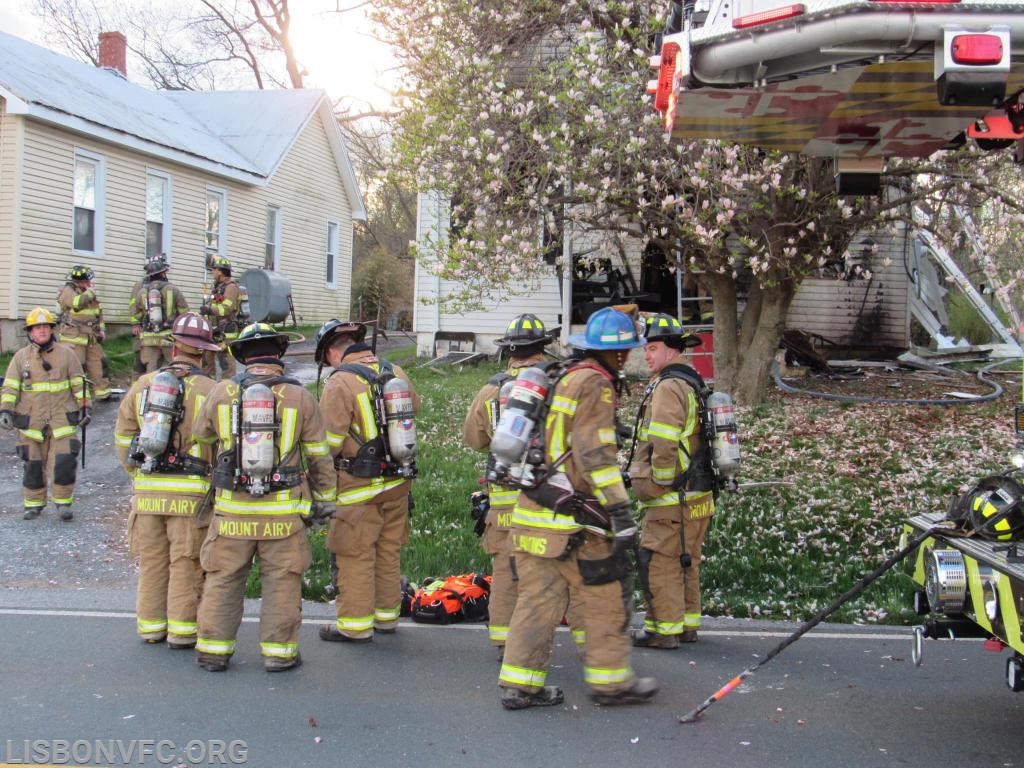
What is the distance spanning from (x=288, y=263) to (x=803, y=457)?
16.4 meters

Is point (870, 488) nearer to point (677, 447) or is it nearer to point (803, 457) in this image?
point (803, 457)

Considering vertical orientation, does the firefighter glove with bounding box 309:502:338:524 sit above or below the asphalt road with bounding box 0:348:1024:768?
above

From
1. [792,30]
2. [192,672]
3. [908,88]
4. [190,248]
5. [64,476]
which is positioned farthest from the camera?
[190,248]

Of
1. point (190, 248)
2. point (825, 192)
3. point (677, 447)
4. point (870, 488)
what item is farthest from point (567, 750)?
point (190, 248)

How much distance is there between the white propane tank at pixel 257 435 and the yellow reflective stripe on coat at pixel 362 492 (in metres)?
0.71

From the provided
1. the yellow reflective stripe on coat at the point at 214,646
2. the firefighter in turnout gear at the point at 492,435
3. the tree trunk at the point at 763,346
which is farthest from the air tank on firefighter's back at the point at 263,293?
the yellow reflective stripe on coat at the point at 214,646

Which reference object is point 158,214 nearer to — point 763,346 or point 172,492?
point 763,346

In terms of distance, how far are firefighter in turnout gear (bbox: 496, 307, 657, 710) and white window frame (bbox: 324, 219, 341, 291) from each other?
21.6m

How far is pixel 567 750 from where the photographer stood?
14.3 ft

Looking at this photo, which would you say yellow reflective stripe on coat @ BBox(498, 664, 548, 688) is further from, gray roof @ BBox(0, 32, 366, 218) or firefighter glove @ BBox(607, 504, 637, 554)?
gray roof @ BBox(0, 32, 366, 218)

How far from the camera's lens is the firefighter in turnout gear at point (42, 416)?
8.86 metres

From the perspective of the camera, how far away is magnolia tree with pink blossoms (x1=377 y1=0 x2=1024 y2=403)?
411 inches

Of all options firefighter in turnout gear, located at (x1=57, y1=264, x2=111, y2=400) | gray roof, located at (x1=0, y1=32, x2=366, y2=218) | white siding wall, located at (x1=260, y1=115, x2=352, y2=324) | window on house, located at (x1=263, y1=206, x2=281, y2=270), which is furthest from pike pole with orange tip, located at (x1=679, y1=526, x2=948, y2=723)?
window on house, located at (x1=263, y1=206, x2=281, y2=270)

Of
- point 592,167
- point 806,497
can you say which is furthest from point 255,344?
point 592,167
